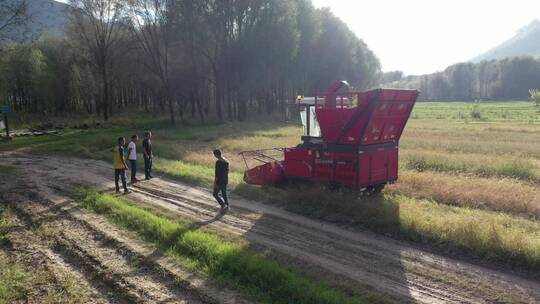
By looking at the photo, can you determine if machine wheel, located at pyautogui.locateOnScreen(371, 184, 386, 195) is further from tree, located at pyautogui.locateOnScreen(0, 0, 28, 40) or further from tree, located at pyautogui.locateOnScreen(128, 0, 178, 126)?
tree, located at pyautogui.locateOnScreen(128, 0, 178, 126)

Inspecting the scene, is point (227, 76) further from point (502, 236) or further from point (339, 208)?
point (502, 236)

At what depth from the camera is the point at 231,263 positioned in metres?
7.63

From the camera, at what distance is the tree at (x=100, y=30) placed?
143ft

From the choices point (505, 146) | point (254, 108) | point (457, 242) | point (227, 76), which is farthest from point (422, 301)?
point (254, 108)

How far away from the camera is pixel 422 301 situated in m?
6.58

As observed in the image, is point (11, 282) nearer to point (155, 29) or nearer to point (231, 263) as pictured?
point (231, 263)

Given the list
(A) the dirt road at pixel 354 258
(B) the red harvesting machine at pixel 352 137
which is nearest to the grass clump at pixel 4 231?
(A) the dirt road at pixel 354 258

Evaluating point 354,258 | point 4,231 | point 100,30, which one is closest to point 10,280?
point 4,231

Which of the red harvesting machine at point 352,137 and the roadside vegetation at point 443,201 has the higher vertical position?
the red harvesting machine at point 352,137

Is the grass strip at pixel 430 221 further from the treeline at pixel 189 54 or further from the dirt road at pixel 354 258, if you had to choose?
the treeline at pixel 189 54

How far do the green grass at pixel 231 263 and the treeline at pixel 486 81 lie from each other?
146 meters

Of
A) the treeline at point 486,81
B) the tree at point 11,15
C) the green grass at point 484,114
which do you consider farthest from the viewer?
the treeline at point 486,81

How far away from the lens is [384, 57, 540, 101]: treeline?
439 ft

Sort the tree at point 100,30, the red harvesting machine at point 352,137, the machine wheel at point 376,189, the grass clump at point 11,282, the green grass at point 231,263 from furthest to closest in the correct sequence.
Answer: the tree at point 100,30 < the machine wheel at point 376,189 < the red harvesting machine at point 352,137 < the grass clump at point 11,282 < the green grass at point 231,263
